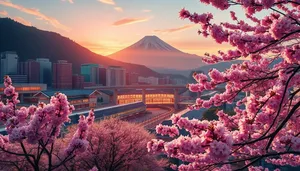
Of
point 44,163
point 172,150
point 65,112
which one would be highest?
point 65,112

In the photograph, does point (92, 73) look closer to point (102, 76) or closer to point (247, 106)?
point (102, 76)

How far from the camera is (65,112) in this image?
5.80 meters

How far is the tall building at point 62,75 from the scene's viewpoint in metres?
103

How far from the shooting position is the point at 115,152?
55.4ft

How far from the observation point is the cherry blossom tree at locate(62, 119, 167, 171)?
1631cm

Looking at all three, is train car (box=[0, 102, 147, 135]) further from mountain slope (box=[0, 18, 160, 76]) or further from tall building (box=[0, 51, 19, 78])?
mountain slope (box=[0, 18, 160, 76])

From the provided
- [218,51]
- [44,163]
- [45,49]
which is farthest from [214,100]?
[45,49]

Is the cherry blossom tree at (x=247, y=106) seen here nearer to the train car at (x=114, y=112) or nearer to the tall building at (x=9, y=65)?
the train car at (x=114, y=112)

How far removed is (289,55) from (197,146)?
252cm

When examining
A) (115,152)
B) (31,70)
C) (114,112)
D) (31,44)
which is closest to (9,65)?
(31,70)

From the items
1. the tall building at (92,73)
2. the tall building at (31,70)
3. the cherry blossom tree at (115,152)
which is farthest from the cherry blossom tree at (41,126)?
the tall building at (92,73)

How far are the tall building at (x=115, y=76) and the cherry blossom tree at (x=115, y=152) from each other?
12177cm

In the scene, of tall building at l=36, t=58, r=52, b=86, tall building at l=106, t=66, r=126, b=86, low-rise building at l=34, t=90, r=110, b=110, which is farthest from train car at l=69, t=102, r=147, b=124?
tall building at l=36, t=58, r=52, b=86

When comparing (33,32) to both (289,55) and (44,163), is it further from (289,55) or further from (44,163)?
(289,55)
